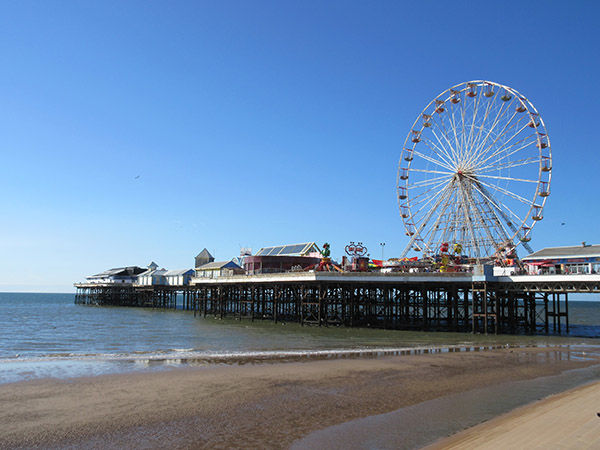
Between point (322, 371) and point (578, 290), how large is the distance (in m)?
20.2

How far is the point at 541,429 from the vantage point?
352 inches

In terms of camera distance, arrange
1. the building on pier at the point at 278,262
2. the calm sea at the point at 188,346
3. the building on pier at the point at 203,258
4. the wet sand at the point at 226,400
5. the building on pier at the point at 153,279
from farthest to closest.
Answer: the building on pier at the point at 203,258 < the building on pier at the point at 153,279 < the building on pier at the point at 278,262 < the calm sea at the point at 188,346 < the wet sand at the point at 226,400

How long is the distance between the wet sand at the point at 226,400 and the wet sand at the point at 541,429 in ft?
7.86

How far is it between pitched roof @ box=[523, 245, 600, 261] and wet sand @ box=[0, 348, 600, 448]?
28479 millimetres

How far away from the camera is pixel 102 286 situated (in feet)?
297

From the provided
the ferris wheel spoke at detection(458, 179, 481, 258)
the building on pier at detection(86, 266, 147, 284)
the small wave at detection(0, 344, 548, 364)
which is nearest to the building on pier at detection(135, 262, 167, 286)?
the building on pier at detection(86, 266, 147, 284)

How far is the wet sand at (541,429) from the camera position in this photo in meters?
7.96

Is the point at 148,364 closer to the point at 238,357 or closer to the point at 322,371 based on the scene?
the point at 238,357

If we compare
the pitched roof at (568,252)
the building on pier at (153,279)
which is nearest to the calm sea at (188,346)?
the pitched roof at (568,252)

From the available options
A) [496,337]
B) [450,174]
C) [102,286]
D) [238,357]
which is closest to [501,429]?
[238,357]

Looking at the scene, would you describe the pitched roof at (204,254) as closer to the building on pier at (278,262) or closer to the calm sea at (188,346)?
the building on pier at (278,262)

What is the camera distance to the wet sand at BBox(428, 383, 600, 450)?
7.96 metres

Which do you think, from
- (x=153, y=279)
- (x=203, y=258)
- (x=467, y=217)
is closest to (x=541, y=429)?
(x=467, y=217)

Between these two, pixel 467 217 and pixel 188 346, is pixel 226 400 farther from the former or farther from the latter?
pixel 467 217
